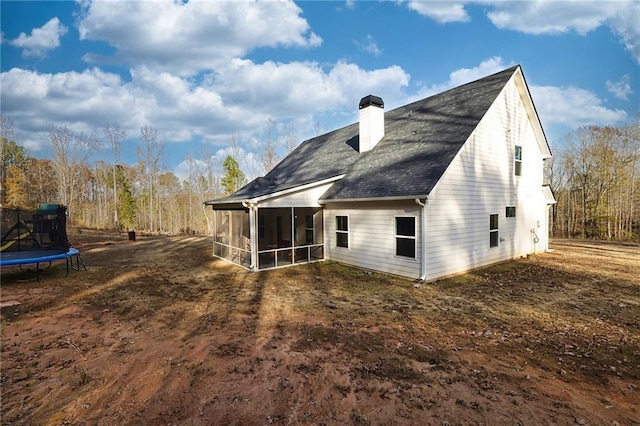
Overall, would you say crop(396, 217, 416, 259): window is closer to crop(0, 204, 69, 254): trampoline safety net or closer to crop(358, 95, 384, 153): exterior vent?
crop(358, 95, 384, 153): exterior vent

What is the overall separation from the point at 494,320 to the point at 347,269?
5.44 m

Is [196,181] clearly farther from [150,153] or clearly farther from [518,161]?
[518,161]

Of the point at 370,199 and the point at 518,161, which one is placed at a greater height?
the point at 518,161

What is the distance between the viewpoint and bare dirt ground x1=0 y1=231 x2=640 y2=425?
11.0ft

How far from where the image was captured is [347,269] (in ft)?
35.8

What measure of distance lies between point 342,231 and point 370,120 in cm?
525

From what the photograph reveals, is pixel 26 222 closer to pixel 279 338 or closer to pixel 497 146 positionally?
pixel 279 338

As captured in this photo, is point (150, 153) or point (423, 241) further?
point (150, 153)

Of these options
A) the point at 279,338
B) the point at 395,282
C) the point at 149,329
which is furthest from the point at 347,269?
the point at 149,329

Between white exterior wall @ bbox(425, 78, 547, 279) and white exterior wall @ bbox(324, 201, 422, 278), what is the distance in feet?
1.83

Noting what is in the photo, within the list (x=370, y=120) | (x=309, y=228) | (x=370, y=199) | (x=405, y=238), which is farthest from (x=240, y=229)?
(x=370, y=120)

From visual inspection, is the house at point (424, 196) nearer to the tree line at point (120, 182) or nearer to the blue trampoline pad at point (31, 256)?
the blue trampoline pad at point (31, 256)

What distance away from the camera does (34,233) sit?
420 inches

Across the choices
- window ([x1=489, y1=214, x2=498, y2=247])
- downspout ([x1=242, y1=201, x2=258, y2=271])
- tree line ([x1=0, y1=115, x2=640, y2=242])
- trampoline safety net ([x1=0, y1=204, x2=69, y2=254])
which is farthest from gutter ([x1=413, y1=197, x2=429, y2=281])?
tree line ([x1=0, y1=115, x2=640, y2=242])
